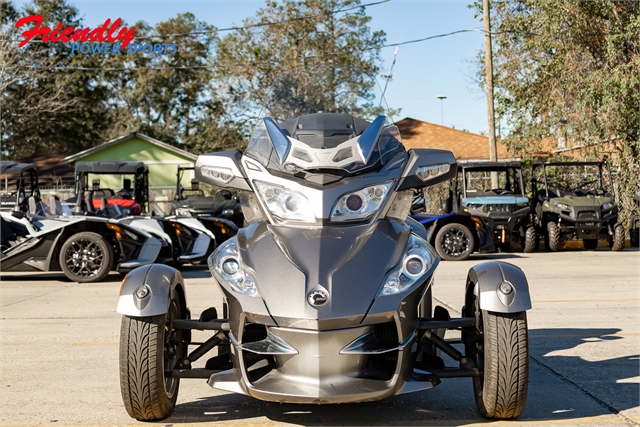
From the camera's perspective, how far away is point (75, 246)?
13305 mm

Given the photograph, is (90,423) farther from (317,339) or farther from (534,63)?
(534,63)

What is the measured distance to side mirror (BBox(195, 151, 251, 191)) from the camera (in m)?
4.74

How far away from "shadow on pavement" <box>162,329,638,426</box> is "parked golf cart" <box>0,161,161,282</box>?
8.45 meters

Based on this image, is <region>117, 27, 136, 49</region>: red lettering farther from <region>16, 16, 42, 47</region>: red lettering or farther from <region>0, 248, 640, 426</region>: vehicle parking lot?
<region>0, 248, 640, 426</region>: vehicle parking lot

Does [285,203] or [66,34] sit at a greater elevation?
[66,34]

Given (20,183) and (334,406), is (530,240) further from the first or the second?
(334,406)

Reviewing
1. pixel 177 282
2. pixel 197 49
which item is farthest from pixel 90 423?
pixel 197 49

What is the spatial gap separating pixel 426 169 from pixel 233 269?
1.27 meters

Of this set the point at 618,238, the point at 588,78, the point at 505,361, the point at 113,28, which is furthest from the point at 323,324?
the point at 113,28

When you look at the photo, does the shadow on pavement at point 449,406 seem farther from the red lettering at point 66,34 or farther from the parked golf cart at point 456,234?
the red lettering at point 66,34

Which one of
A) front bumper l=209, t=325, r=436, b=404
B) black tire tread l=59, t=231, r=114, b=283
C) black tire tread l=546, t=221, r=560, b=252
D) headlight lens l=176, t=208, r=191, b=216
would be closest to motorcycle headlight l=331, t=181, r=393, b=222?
front bumper l=209, t=325, r=436, b=404

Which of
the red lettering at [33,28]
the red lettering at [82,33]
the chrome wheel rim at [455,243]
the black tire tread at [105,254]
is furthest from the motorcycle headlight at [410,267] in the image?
the red lettering at [33,28]

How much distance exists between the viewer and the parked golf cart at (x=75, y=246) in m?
13.2

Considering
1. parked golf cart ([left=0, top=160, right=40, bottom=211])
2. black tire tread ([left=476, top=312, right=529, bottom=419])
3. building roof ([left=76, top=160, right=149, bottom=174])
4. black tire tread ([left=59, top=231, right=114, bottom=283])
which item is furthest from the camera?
building roof ([left=76, top=160, right=149, bottom=174])
